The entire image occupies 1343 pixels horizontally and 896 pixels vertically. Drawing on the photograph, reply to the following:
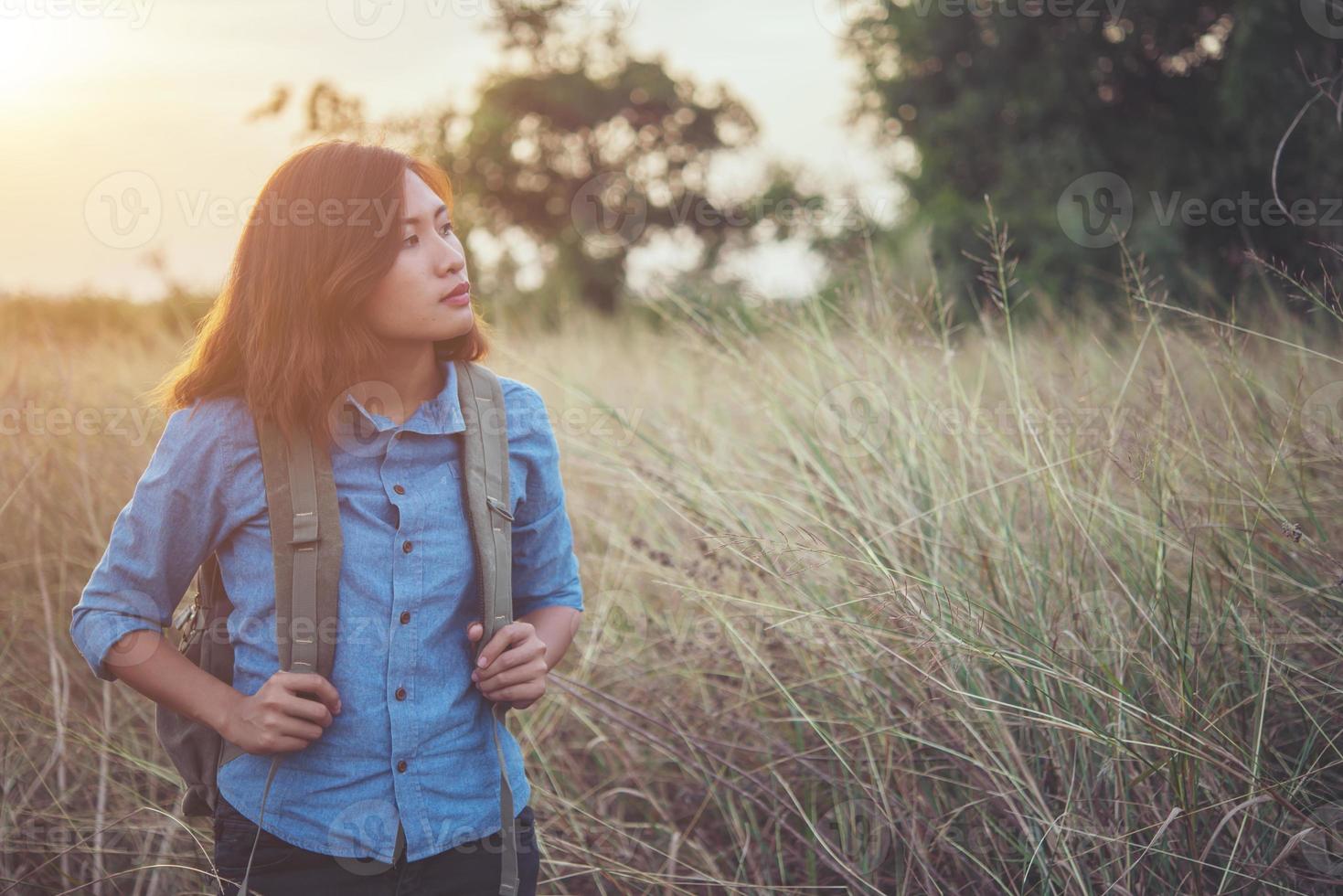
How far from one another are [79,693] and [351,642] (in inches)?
66.8

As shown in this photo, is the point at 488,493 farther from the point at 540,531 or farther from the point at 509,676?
the point at 509,676

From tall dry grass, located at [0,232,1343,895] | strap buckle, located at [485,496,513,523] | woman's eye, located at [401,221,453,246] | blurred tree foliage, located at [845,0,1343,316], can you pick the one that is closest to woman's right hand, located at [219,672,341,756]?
strap buckle, located at [485,496,513,523]

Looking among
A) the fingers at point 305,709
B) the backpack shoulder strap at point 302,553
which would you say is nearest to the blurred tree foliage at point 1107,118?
the backpack shoulder strap at point 302,553

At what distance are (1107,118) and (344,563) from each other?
38.2ft

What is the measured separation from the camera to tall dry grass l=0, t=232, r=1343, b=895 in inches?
58.7

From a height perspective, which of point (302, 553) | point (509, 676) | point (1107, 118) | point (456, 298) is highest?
point (1107, 118)

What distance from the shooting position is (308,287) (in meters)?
1.24

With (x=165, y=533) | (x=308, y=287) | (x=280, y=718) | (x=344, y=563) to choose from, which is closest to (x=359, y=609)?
(x=344, y=563)

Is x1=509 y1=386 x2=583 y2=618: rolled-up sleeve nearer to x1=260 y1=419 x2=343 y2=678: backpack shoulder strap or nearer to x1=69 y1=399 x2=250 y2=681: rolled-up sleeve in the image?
x1=260 y1=419 x2=343 y2=678: backpack shoulder strap

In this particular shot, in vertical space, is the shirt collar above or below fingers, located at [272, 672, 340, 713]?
above

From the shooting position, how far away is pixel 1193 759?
1.41 m

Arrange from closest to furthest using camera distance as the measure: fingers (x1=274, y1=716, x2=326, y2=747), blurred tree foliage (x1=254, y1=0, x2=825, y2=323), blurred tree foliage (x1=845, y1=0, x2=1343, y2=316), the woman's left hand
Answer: fingers (x1=274, y1=716, x2=326, y2=747) < the woman's left hand < blurred tree foliage (x1=845, y1=0, x2=1343, y2=316) < blurred tree foliage (x1=254, y1=0, x2=825, y2=323)

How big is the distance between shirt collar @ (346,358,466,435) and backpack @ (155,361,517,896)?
0.02 m

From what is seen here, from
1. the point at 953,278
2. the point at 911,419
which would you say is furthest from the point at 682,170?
the point at 911,419
